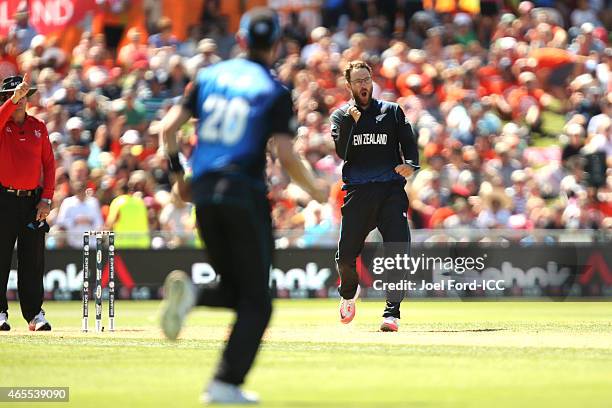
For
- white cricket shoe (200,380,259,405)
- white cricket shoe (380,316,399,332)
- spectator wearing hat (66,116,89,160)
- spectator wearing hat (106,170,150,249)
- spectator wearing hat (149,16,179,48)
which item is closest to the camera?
white cricket shoe (200,380,259,405)

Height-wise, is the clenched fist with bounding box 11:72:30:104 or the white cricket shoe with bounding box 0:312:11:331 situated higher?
the clenched fist with bounding box 11:72:30:104

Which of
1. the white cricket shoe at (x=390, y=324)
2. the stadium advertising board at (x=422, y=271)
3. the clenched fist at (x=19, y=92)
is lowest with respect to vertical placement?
the stadium advertising board at (x=422, y=271)

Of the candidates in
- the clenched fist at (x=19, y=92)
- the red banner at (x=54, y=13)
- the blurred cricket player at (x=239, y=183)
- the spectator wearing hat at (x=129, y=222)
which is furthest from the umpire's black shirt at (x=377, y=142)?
the red banner at (x=54, y=13)

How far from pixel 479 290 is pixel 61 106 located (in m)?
9.27

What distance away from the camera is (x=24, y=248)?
16484 millimetres

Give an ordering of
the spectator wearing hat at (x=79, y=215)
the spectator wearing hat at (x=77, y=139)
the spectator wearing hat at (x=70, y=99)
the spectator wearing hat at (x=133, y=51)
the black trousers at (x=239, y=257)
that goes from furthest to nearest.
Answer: the spectator wearing hat at (x=133, y=51), the spectator wearing hat at (x=70, y=99), the spectator wearing hat at (x=77, y=139), the spectator wearing hat at (x=79, y=215), the black trousers at (x=239, y=257)

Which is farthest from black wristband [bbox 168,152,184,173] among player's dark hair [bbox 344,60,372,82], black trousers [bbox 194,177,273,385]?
player's dark hair [bbox 344,60,372,82]

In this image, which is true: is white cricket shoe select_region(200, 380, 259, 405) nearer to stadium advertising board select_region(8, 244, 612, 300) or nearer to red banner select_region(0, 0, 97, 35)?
stadium advertising board select_region(8, 244, 612, 300)

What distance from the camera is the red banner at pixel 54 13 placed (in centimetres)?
3119

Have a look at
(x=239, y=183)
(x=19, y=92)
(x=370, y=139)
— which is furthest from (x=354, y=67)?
(x=239, y=183)

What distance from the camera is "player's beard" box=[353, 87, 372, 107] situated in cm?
1614

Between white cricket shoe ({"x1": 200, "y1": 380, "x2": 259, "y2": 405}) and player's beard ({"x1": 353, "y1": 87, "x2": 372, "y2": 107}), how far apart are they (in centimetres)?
723

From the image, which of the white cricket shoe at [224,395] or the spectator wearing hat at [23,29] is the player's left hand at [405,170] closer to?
the white cricket shoe at [224,395]

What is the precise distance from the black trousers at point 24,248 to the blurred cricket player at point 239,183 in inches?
265
